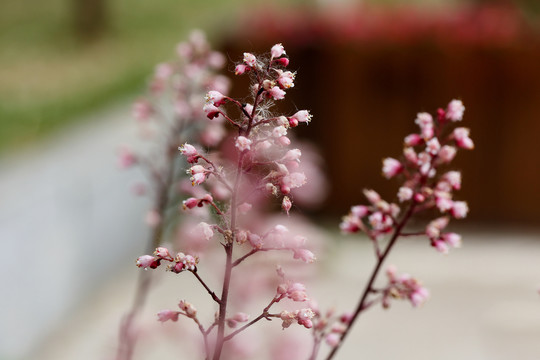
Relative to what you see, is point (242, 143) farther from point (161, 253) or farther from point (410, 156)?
point (410, 156)

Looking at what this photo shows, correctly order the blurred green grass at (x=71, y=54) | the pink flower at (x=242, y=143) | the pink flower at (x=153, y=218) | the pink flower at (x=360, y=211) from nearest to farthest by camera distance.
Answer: the pink flower at (x=242, y=143), the pink flower at (x=360, y=211), the pink flower at (x=153, y=218), the blurred green grass at (x=71, y=54)

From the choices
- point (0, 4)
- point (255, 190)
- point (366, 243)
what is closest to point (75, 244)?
point (366, 243)

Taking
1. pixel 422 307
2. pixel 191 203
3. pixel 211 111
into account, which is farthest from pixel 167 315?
pixel 422 307

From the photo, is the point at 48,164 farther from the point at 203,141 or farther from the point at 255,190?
the point at 255,190

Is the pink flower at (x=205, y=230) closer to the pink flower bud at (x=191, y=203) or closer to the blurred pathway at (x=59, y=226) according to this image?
the pink flower bud at (x=191, y=203)

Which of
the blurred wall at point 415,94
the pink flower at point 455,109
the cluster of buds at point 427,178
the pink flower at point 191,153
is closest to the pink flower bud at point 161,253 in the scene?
the pink flower at point 191,153

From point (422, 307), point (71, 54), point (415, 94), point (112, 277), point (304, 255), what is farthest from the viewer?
Answer: point (71, 54)

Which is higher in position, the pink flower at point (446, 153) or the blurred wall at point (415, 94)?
the blurred wall at point (415, 94)

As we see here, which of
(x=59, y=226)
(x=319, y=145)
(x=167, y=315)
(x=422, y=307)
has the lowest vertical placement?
(x=422, y=307)
